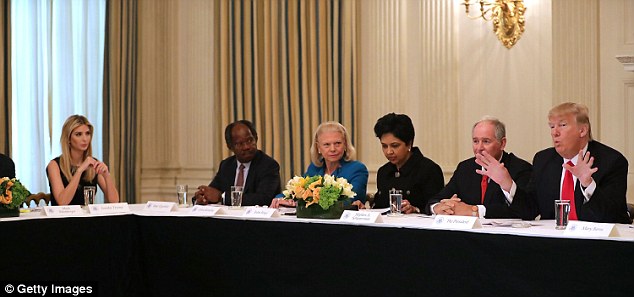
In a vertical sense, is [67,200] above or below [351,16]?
below

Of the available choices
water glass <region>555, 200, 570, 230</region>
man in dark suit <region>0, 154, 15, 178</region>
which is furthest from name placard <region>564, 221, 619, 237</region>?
man in dark suit <region>0, 154, 15, 178</region>

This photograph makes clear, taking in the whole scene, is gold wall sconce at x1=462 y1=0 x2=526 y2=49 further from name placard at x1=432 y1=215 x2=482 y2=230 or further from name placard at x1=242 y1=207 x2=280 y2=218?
name placard at x1=432 y1=215 x2=482 y2=230

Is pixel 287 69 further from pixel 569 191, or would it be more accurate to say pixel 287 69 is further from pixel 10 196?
pixel 569 191

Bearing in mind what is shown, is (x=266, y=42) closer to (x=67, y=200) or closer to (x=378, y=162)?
(x=378, y=162)

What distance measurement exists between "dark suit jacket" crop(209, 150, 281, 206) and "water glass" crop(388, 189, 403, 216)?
1295 mm

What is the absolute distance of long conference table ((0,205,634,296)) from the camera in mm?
3355

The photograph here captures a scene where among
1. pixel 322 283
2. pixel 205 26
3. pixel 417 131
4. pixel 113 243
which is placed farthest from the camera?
pixel 205 26

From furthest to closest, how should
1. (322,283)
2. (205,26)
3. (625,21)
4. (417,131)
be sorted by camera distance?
1. (205,26)
2. (417,131)
3. (625,21)
4. (322,283)

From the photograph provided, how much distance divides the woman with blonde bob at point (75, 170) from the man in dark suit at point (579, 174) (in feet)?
8.23

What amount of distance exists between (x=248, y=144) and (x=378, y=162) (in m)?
1.84

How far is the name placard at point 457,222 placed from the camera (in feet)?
12.1

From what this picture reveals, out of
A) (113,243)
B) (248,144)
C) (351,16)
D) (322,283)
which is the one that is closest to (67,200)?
(113,243)

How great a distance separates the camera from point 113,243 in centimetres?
460

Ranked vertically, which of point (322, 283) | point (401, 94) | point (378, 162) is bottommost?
point (322, 283)
